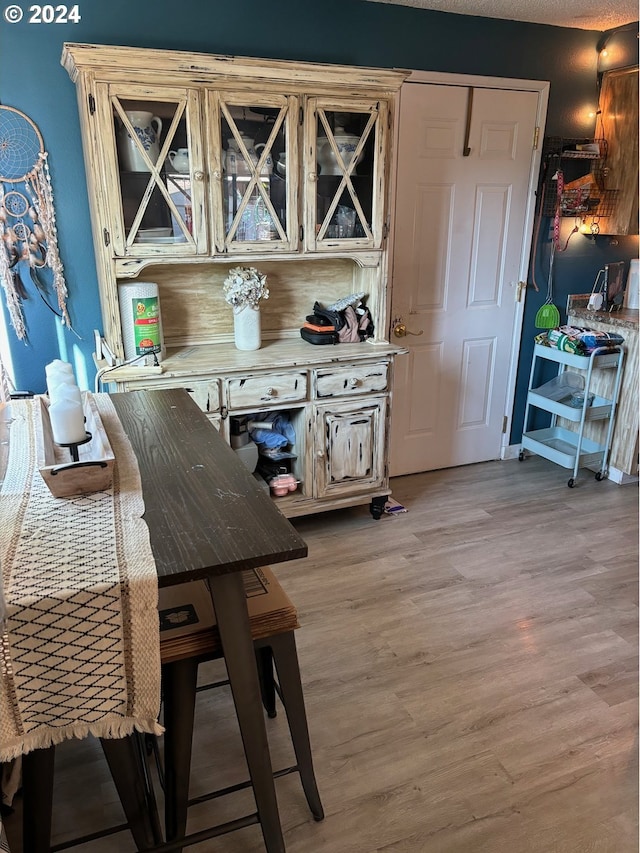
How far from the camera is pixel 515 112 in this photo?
11.4ft

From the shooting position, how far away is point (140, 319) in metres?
2.66

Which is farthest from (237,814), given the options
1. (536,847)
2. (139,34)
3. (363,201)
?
(139,34)

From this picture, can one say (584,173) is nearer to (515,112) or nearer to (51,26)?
(515,112)

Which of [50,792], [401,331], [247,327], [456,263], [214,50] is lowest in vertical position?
[50,792]

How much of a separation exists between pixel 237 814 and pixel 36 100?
2.72 meters

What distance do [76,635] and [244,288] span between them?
2041 millimetres

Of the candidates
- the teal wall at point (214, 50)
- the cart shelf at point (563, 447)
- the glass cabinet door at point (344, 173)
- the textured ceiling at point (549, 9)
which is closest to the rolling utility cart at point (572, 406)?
the cart shelf at point (563, 447)

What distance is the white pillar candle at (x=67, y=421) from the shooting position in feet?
4.69

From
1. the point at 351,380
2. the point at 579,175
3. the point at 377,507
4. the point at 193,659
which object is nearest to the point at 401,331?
the point at 351,380

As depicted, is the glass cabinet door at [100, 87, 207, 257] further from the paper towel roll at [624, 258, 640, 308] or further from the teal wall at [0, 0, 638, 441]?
the paper towel roll at [624, 258, 640, 308]

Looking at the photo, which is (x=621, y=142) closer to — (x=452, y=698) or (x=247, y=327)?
(x=247, y=327)

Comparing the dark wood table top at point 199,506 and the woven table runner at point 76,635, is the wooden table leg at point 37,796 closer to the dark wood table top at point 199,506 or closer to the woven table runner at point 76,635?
the woven table runner at point 76,635

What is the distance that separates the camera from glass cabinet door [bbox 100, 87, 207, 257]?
8.00ft

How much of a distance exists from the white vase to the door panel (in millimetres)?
919
